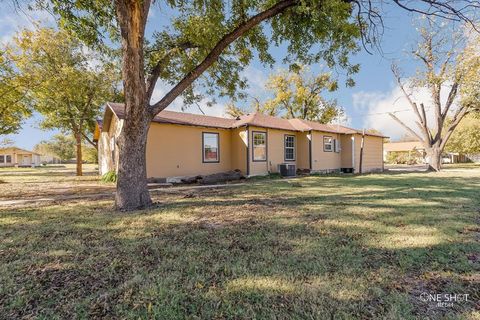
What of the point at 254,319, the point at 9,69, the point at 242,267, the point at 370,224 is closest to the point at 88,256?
the point at 242,267

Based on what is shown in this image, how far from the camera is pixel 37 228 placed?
430 cm

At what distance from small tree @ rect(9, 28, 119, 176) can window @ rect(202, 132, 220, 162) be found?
682cm

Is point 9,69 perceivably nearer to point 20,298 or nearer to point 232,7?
point 232,7

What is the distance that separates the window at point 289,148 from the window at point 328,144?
2.48 metres

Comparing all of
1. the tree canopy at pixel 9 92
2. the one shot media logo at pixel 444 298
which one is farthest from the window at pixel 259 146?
the tree canopy at pixel 9 92

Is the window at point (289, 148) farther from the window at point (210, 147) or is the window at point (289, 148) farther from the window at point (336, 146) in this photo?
the window at point (210, 147)

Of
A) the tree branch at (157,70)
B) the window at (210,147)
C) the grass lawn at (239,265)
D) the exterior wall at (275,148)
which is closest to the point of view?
the grass lawn at (239,265)

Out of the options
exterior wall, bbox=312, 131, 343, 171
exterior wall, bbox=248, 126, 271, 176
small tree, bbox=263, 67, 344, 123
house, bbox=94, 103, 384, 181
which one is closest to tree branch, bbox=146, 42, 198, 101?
house, bbox=94, 103, 384, 181

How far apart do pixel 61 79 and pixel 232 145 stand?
11.6 meters

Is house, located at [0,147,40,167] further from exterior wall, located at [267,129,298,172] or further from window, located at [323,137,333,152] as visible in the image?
window, located at [323,137,333,152]

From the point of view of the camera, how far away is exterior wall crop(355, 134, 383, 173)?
1838 centimetres

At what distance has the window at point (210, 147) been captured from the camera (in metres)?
13.1

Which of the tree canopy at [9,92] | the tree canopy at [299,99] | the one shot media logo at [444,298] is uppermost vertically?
the tree canopy at [299,99]

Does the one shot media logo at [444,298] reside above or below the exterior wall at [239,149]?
below
